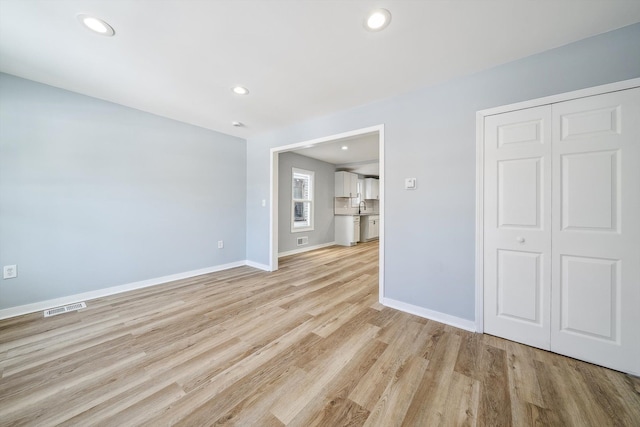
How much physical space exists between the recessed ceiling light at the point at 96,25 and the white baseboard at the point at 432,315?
3.61m

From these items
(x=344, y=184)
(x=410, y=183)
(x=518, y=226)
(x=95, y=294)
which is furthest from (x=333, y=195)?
(x=95, y=294)

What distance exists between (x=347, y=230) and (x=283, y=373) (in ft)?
17.4

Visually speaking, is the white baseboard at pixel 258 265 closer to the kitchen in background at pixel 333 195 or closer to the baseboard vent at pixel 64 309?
the kitchen in background at pixel 333 195

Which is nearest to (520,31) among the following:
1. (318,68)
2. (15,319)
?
(318,68)

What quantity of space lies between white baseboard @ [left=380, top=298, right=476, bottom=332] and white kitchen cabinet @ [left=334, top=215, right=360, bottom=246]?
3.98 m

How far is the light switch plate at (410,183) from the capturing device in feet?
8.27

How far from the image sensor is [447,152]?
2.32 meters

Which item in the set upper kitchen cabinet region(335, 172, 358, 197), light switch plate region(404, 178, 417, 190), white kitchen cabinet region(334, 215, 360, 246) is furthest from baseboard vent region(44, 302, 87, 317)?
upper kitchen cabinet region(335, 172, 358, 197)

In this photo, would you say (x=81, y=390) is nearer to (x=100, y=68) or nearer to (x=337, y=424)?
(x=337, y=424)

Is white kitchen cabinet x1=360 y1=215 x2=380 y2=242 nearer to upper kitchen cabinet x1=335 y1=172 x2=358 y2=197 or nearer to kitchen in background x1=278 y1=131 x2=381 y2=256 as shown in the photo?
kitchen in background x1=278 y1=131 x2=381 y2=256

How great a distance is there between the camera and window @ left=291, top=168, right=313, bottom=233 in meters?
5.82

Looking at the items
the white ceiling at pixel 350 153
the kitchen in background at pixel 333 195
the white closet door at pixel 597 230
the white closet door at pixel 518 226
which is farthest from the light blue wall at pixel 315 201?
the white closet door at pixel 597 230

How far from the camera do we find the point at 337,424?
4.02 ft

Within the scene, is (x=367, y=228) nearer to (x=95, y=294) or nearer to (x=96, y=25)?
(x=95, y=294)
